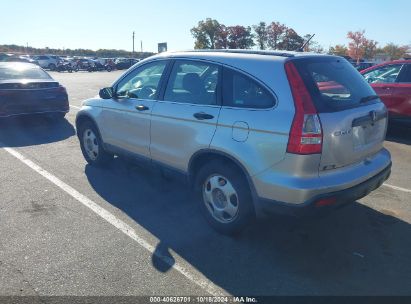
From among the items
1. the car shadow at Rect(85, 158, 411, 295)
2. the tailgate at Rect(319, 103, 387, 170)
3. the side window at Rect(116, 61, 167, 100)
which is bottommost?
the car shadow at Rect(85, 158, 411, 295)

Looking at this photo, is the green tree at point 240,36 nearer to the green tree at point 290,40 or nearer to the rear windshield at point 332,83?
the green tree at point 290,40

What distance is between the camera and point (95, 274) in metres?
3.15

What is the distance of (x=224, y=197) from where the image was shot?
12.4 ft

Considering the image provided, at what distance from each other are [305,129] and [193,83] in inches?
57.2

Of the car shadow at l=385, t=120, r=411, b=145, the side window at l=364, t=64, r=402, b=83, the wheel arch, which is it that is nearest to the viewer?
the wheel arch

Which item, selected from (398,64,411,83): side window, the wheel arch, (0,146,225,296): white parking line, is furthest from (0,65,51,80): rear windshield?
(398,64,411,83): side window

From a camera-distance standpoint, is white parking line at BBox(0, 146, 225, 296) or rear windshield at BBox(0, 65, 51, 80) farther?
rear windshield at BBox(0, 65, 51, 80)

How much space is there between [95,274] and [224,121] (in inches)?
69.2

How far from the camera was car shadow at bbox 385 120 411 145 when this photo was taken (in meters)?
7.76

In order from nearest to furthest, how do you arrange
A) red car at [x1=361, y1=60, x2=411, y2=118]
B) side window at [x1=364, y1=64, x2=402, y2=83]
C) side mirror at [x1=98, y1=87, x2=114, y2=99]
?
side mirror at [x1=98, y1=87, x2=114, y2=99]
red car at [x1=361, y1=60, x2=411, y2=118]
side window at [x1=364, y1=64, x2=402, y2=83]

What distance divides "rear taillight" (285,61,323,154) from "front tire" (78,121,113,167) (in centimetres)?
331

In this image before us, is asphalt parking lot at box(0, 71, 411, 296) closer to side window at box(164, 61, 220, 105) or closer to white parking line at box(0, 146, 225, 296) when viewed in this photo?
white parking line at box(0, 146, 225, 296)

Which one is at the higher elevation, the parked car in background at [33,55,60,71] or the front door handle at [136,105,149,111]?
the front door handle at [136,105,149,111]

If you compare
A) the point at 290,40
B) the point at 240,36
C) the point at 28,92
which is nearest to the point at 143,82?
the point at 28,92
